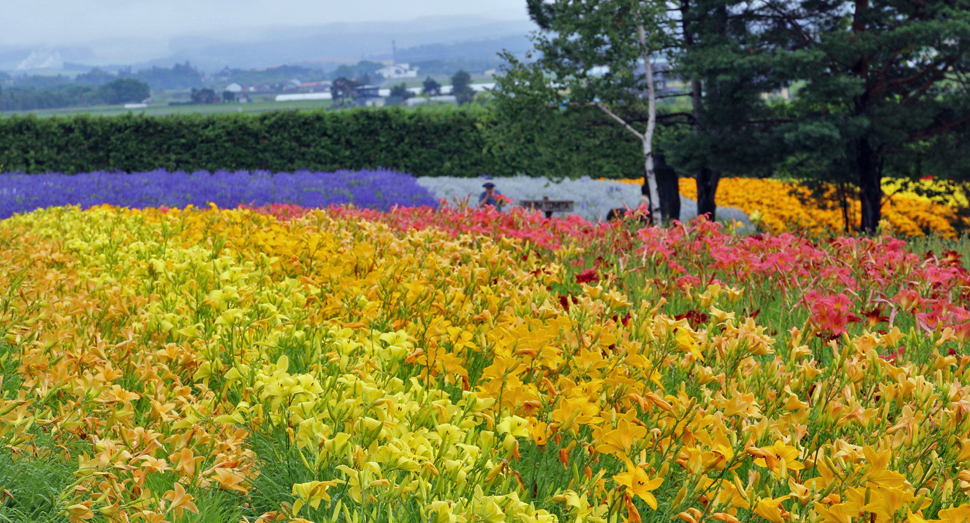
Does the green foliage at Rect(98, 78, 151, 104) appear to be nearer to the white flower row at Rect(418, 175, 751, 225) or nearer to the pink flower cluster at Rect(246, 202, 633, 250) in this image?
the white flower row at Rect(418, 175, 751, 225)

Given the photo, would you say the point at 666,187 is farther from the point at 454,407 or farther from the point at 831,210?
the point at 454,407

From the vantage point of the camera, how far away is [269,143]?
20016 mm

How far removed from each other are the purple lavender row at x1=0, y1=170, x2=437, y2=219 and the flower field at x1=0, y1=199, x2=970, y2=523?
24.6 ft

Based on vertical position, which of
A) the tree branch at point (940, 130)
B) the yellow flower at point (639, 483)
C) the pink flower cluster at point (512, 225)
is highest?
the tree branch at point (940, 130)

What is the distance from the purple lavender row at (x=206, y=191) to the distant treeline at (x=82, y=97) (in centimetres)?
14476

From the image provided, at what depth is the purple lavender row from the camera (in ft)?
36.9

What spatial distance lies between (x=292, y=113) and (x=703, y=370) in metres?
19.5

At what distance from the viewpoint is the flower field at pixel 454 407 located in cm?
175

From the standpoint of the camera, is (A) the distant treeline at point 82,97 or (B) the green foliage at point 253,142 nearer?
(B) the green foliage at point 253,142

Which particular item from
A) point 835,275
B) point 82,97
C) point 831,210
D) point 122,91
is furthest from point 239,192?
point 82,97

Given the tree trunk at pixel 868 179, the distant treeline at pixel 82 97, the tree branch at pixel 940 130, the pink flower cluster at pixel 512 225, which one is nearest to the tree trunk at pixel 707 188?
the tree trunk at pixel 868 179

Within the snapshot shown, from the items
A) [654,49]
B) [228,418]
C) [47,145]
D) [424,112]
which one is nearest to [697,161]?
[654,49]

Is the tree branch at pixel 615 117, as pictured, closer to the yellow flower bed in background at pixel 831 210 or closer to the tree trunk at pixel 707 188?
the tree trunk at pixel 707 188

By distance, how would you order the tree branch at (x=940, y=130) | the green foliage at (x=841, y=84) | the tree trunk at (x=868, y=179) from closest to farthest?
the green foliage at (x=841, y=84)
the tree branch at (x=940, y=130)
the tree trunk at (x=868, y=179)
